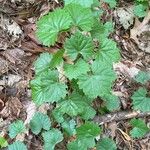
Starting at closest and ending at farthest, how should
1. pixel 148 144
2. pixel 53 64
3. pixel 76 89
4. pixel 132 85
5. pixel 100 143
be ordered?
pixel 53 64
pixel 76 89
pixel 100 143
pixel 148 144
pixel 132 85

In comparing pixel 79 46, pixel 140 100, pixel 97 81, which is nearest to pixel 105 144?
pixel 140 100

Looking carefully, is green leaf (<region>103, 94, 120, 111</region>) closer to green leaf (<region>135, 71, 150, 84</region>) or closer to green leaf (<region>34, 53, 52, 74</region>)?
green leaf (<region>135, 71, 150, 84</region>)

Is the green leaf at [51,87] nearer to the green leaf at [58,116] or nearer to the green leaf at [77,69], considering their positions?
the green leaf at [77,69]

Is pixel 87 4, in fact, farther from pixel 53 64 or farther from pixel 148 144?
pixel 148 144

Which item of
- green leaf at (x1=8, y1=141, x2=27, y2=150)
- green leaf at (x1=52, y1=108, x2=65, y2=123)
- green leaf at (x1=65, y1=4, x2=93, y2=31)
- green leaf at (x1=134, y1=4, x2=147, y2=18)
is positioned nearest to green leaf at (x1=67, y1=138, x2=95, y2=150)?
green leaf at (x1=52, y1=108, x2=65, y2=123)

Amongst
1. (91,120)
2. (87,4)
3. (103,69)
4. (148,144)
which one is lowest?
(148,144)

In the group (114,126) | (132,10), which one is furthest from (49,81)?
(132,10)
